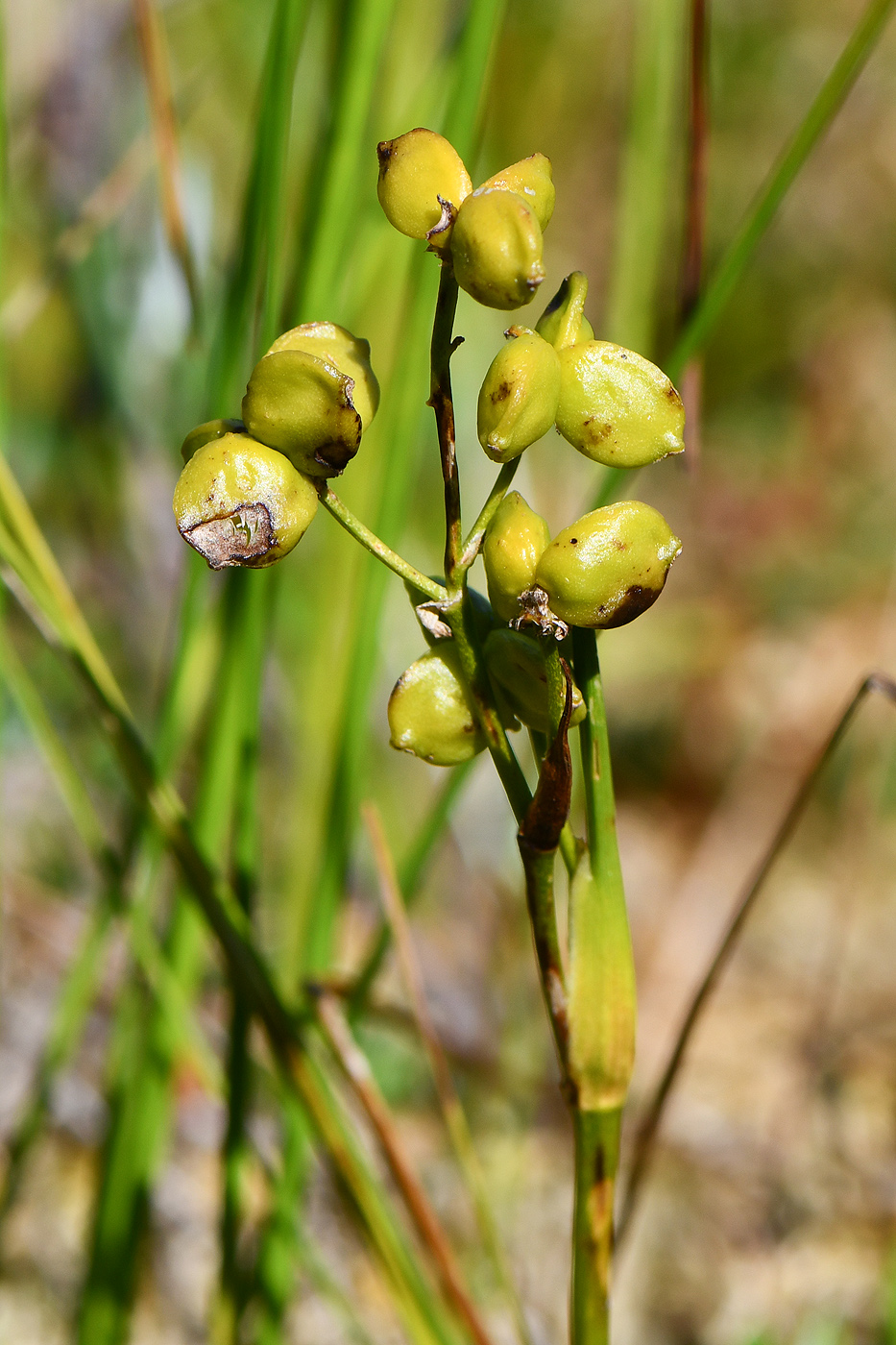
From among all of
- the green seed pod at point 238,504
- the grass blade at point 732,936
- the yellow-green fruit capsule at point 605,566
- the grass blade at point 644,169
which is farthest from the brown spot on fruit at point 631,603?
the grass blade at point 644,169

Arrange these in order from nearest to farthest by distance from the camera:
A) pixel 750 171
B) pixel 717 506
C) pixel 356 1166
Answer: pixel 356 1166
pixel 717 506
pixel 750 171

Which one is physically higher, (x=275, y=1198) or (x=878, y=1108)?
(x=878, y=1108)

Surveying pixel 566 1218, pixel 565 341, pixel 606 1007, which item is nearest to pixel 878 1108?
pixel 566 1218

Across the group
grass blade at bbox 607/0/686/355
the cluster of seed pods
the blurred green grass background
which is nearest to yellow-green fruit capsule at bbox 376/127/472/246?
the cluster of seed pods

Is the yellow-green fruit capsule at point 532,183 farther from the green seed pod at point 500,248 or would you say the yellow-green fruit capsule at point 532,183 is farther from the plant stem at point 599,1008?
the plant stem at point 599,1008

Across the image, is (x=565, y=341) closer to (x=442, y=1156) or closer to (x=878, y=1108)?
(x=442, y=1156)
